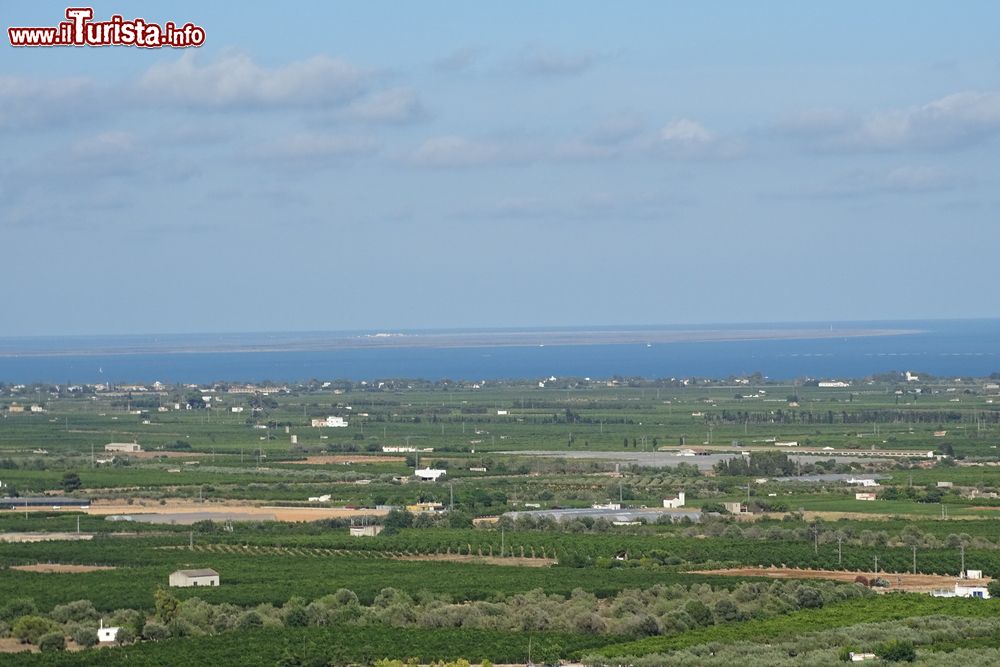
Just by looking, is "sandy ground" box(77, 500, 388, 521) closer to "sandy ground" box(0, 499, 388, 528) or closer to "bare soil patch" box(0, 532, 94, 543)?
"sandy ground" box(0, 499, 388, 528)

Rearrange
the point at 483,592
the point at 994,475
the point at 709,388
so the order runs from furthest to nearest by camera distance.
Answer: the point at 709,388
the point at 994,475
the point at 483,592

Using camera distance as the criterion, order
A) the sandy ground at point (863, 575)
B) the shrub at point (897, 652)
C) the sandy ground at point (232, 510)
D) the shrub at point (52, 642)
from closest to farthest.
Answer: the shrub at point (897, 652)
the shrub at point (52, 642)
the sandy ground at point (863, 575)
the sandy ground at point (232, 510)

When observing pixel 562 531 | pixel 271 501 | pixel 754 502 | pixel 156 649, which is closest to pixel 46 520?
pixel 271 501

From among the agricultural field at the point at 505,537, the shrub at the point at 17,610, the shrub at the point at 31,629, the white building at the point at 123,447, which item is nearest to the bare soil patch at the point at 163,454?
the agricultural field at the point at 505,537

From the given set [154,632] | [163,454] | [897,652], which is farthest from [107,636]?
[163,454]

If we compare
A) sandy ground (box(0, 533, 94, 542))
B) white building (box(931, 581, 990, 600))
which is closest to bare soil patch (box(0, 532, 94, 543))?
sandy ground (box(0, 533, 94, 542))

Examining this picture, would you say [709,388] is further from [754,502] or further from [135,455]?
[754,502]

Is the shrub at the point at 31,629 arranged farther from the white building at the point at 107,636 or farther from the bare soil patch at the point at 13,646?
the white building at the point at 107,636
